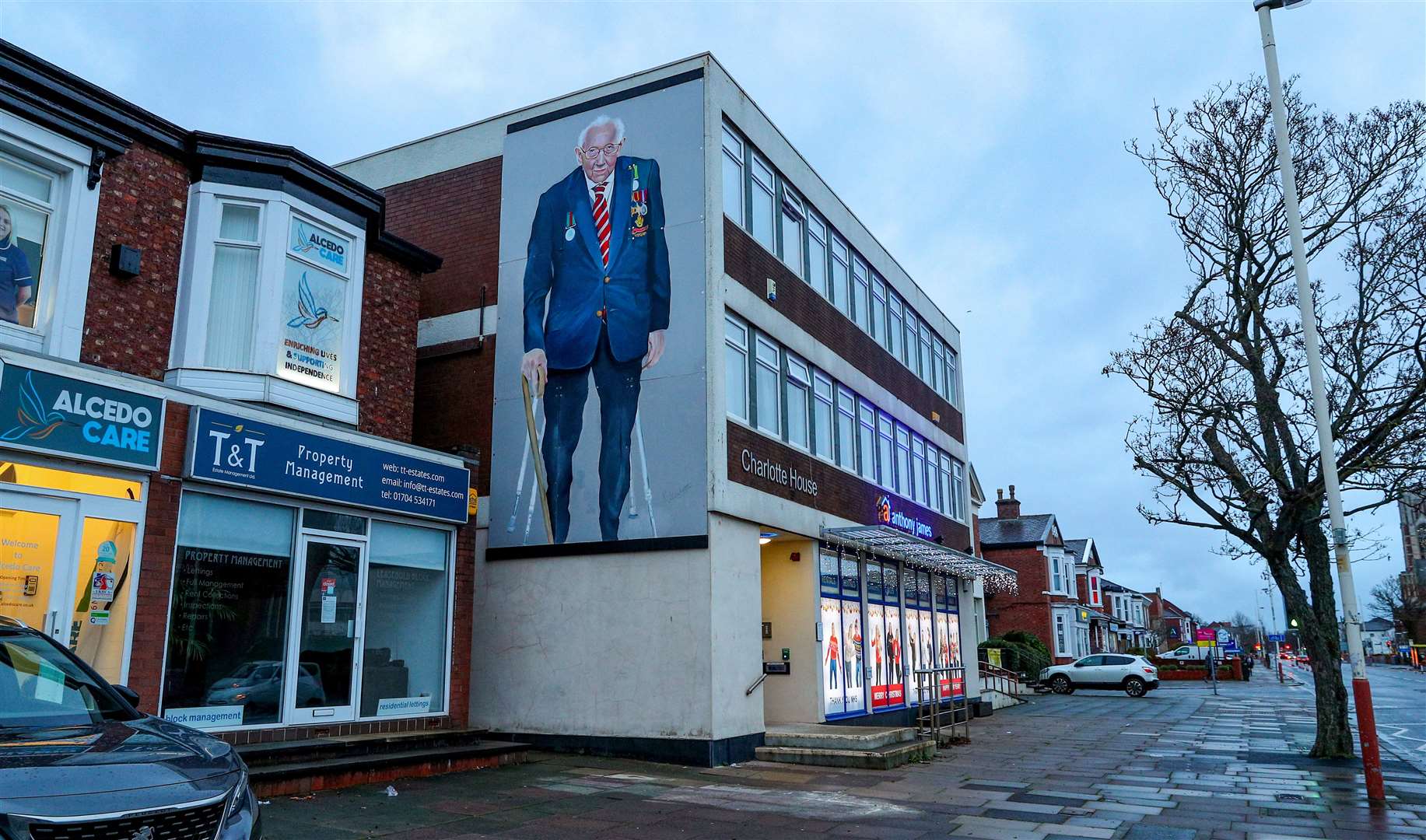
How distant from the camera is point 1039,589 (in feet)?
177

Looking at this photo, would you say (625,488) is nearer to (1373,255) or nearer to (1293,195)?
(1293,195)

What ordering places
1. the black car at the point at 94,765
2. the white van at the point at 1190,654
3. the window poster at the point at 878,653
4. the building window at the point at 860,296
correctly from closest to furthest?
the black car at the point at 94,765
the window poster at the point at 878,653
the building window at the point at 860,296
the white van at the point at 1190,654

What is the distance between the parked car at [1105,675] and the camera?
37.3 metres

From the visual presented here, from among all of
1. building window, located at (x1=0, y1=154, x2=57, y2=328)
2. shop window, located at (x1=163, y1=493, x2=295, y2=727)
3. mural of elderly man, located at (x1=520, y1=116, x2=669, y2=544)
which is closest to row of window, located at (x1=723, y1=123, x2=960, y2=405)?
mural of elderly man, located at (x1=520, y1=116, x2=669, y2=544)

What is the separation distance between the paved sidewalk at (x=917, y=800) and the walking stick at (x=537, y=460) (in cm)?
337

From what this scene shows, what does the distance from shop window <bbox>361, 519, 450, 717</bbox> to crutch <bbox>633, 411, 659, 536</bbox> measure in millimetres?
2970

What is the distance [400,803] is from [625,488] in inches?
241

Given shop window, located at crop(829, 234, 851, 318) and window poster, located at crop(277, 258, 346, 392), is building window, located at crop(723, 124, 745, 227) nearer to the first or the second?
shop window, located at crop(829, 234, 851, 318)

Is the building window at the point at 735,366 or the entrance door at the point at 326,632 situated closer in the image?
the entrance door at the point at 326,632

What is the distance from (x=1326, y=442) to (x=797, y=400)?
846 cm

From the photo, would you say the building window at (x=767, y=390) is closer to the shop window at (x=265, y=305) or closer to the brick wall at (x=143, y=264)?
the shop window at (x=265, y=305)

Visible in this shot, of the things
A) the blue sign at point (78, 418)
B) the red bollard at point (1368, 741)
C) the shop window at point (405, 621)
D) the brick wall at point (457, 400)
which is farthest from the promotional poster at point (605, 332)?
the red bollard at point (1368, 741)

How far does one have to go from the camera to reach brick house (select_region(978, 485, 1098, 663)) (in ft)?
176

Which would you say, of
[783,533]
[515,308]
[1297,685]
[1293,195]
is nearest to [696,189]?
[515,308]
